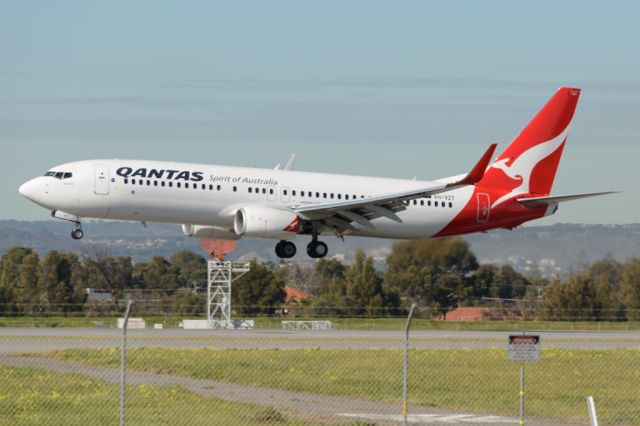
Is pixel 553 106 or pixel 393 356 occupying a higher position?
pixel 553 106

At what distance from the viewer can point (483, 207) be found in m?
55.0

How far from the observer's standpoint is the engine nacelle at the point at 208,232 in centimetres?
5228

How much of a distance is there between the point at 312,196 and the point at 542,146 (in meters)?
12.8

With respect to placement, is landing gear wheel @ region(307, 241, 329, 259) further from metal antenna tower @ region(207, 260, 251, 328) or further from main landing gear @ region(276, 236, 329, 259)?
metal antenna tower @ region(207, 260, 251, 328)

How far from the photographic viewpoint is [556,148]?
59.1m

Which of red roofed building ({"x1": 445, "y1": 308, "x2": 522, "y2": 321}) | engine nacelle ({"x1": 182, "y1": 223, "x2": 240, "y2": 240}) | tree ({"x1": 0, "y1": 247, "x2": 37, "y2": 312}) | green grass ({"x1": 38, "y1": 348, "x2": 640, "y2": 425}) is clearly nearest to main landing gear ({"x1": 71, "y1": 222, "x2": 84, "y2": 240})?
engine nacelle ({"x1": 182, "y1": 223, "x2": 240, "y2": 240})

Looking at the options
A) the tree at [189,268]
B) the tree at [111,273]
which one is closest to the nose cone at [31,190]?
the tree at [111,273]

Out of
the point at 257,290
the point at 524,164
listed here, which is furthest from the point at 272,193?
the point at 257,290

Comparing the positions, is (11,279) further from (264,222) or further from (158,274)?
(264,222)

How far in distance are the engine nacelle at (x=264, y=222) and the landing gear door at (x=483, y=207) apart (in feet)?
29.1

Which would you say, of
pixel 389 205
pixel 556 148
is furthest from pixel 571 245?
pixel 389 205

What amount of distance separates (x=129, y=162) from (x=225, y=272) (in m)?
19.2

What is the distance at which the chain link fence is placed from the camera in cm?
2355

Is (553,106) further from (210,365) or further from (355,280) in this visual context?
(210,365)
